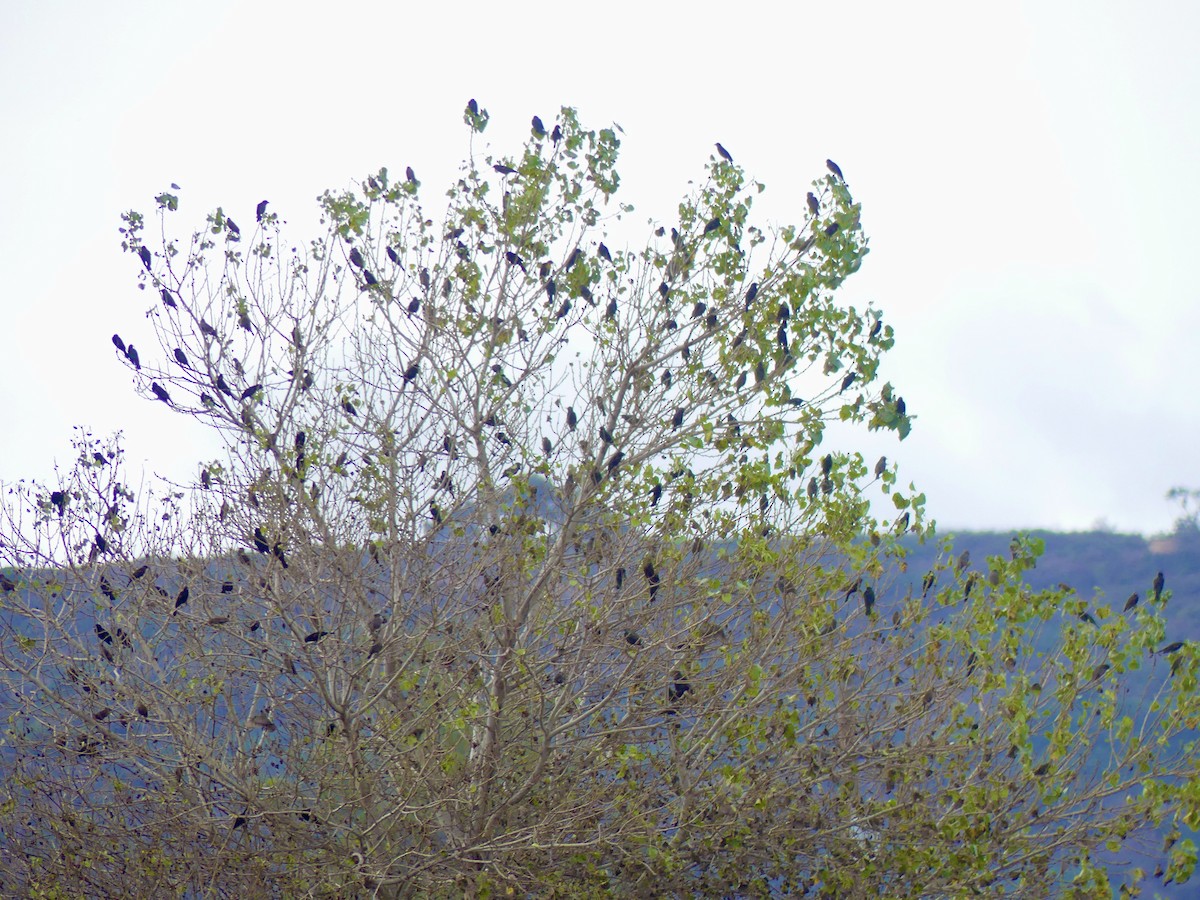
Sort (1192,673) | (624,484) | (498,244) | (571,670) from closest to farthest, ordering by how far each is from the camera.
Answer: (1192,673), (571,670), (624,484), (498,244)

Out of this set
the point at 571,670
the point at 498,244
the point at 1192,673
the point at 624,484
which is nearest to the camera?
the point at 1192,673

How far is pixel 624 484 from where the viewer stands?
8.48 meters

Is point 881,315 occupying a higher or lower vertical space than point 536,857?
higher

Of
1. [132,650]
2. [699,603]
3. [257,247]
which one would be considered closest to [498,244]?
[257,247]

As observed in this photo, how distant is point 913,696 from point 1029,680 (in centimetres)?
74

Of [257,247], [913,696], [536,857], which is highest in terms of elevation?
[257,247]

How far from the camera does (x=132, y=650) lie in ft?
28.6

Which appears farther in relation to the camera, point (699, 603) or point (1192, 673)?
point (699, 603)

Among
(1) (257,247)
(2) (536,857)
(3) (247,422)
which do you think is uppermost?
(1) (257,247)

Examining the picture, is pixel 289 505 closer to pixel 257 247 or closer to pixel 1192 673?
pixel 257 247

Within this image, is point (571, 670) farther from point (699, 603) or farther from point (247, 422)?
point (247, 422)

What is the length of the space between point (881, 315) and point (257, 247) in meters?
4.45

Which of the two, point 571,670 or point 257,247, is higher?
point 257,247

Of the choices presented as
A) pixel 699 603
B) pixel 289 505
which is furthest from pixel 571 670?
pixel 289 505
